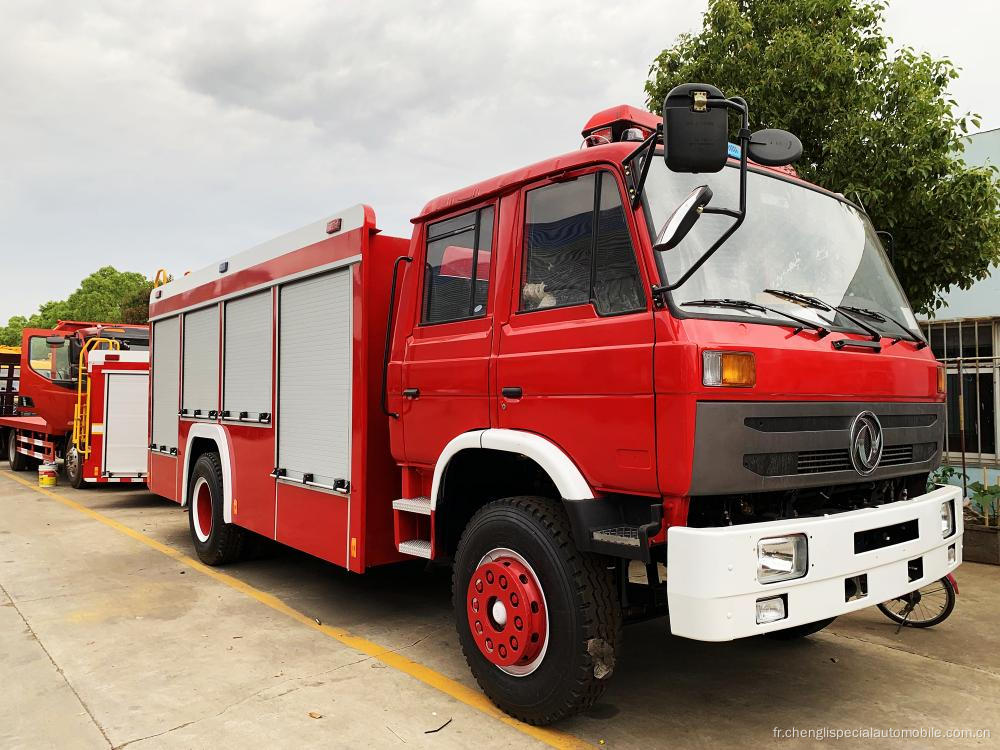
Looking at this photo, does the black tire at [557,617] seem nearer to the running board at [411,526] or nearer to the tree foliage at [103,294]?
the running board at [411,526]

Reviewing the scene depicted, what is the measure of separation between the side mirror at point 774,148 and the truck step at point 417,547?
2.61 m

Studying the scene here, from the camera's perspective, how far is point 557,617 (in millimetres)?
3305

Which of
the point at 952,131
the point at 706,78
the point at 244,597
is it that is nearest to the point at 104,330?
the point at 244,597

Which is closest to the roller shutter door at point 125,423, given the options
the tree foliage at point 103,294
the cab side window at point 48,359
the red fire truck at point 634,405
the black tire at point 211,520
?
the cab side window at point 48,359

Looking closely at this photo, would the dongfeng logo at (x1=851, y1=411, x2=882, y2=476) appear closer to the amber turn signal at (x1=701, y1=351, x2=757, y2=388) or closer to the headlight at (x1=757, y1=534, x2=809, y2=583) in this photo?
the headlight at (x1=757, y1=534, x2=809, y2=583)

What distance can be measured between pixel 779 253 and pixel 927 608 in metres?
2.98

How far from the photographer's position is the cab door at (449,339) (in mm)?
3904

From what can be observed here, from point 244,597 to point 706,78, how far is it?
5.96 metres

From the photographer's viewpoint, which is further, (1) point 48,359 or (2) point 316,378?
(1) point 48,359

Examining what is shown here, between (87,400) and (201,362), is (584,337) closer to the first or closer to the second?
(201,362)

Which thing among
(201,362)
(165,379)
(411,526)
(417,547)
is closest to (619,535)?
(417,547)

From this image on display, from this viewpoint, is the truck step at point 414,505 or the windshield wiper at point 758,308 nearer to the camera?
the windshield wiper at point 758,308

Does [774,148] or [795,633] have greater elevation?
[774,148]

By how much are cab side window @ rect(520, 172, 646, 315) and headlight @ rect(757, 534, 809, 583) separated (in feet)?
3.36
